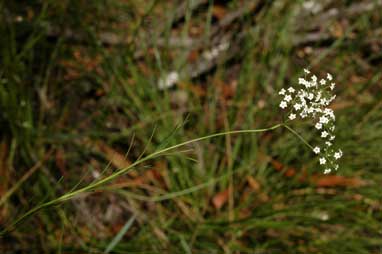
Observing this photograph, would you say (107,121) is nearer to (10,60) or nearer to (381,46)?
(10,60)

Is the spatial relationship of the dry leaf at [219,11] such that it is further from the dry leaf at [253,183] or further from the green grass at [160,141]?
the dry leaf at [253,183]

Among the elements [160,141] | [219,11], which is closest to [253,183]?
[160,141]

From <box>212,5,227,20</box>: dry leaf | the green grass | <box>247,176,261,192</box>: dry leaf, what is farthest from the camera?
<box>212,5,227,20</box>: dry leaf

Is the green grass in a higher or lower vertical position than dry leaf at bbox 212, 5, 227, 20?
lower

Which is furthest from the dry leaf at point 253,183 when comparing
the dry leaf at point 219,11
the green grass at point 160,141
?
the dry leaf at point 219,11

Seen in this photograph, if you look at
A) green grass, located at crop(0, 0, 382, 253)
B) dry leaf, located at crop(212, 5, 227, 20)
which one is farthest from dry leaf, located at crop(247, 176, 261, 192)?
dry leaf, located at crop(212, 5, 227, 20)

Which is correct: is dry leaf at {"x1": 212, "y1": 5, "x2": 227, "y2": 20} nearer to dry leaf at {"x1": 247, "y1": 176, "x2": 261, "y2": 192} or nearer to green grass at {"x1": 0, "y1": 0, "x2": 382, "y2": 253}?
green grass at {"x1": 0, "y1": 0, "x2": 382, "y2": 253}

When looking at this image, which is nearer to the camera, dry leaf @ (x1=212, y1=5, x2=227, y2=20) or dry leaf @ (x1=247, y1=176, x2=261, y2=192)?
dry leaf @ (x1=247, y1=176, x2=261, y2=192)

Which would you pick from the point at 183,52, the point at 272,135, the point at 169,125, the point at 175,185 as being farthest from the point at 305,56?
the point at 175,185

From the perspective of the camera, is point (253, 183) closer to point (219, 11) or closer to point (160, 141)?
point (160, 141)
